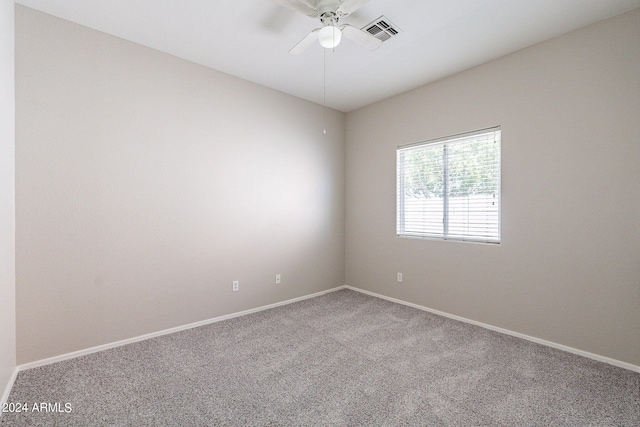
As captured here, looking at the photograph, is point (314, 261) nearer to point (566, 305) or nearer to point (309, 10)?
point (566, 305)

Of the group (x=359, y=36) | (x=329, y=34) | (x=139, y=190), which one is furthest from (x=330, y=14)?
(x=139, y=190)

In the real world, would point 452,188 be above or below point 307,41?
below

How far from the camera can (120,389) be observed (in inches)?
78.3

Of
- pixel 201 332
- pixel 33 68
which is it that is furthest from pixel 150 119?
pixel 201 332

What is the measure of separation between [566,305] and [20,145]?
4640mm

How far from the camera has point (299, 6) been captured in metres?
1.95

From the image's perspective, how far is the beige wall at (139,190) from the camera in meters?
2.29

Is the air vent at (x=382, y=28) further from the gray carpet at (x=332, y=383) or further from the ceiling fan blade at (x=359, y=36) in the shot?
the gray carpet at (x=332, y=383)

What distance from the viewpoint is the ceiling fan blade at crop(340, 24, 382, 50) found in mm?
2105

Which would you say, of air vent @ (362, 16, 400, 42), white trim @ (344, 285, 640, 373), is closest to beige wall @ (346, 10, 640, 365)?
white trim @ (344, 285, 640, 373)

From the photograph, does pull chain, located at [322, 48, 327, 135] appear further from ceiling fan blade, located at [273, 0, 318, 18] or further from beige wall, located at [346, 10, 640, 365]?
beige wall, located at [346, 10, 640, 365]

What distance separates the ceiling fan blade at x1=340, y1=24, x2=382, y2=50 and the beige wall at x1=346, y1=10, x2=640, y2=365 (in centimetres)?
151

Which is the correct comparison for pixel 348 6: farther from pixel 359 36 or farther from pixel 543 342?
pixel 543 342

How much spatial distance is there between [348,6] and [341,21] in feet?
1.76
